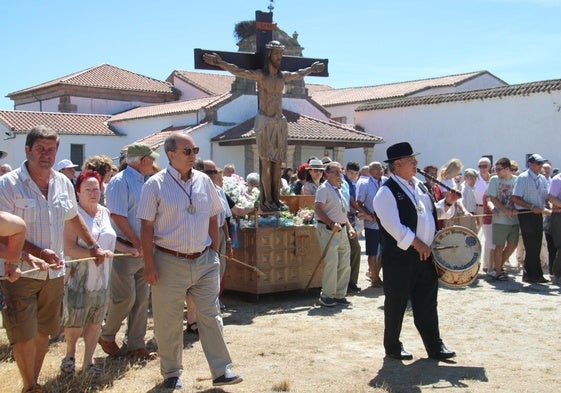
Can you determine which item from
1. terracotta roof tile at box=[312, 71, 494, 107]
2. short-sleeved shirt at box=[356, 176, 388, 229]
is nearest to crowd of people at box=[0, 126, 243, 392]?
short-sleeved shirt at box=[356, 176, 388, 229]

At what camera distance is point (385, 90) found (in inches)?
1540

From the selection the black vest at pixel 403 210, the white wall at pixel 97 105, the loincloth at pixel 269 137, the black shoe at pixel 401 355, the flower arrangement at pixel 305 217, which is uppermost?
the white wall at pixel 97 105

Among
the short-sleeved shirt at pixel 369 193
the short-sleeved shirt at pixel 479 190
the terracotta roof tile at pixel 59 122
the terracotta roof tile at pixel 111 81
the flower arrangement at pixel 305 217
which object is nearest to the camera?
the flower arrangement at pixel 305 217

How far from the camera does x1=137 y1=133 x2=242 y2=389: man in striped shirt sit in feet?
16.8

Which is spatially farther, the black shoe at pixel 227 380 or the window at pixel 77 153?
the window at pixel 77 153

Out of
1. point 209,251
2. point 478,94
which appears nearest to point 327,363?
point 209,251

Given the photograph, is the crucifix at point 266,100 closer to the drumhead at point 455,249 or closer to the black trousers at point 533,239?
the drumhead at point 455,249

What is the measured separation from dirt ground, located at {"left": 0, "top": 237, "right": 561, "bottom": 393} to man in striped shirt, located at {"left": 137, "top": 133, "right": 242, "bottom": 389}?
1.08ft

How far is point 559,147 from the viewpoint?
78.6 ft

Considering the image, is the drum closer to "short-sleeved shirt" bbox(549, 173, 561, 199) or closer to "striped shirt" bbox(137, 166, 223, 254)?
"striped shirt" bbox(137, 166, 223, 254)

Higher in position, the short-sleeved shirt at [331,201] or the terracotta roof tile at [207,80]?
the terracotta roof tile at [207,80]

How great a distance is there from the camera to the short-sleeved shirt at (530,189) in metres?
10.2

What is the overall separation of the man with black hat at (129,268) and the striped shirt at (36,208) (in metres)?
1.18

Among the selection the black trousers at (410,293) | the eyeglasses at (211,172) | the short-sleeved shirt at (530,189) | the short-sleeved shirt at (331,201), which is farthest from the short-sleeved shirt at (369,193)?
the black trousers at (410,293)
